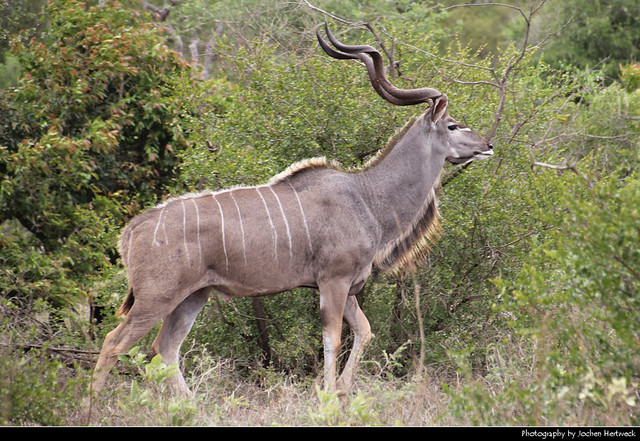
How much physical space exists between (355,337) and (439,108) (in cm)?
161

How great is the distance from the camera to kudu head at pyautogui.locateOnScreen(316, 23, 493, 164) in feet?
16.1

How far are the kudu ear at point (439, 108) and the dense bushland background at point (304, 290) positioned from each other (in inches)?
16.0

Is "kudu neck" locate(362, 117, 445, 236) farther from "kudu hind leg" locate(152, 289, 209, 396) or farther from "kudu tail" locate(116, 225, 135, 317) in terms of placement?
"kudu tail" locate(116, 225, 135, 317)

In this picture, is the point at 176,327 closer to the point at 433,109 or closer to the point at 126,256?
the point at 126,256

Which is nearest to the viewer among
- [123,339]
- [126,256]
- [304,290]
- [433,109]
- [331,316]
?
[123,339]

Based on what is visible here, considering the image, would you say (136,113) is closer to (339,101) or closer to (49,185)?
(49,185)

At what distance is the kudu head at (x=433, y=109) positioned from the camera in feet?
16.1

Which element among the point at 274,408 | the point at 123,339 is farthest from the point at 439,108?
the point at 123,339

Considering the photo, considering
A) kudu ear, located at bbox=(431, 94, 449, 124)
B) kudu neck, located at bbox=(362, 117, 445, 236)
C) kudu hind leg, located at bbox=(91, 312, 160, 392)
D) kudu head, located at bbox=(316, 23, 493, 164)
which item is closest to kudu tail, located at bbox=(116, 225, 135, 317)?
kudu hind leg, located at bbox=(91, 312, 160, 392)

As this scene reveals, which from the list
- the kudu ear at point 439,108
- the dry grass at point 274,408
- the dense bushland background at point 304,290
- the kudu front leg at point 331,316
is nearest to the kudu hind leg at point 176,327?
the dense bushland background at point 304,290

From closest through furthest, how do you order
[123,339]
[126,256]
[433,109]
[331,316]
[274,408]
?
1. [274,408]
2. [123,339]
3. [126,256]
4. [331,316]
5. [433,109]

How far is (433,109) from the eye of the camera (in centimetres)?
496

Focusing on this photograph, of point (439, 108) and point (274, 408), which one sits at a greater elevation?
point (439, 108)

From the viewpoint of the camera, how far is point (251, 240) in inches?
180
